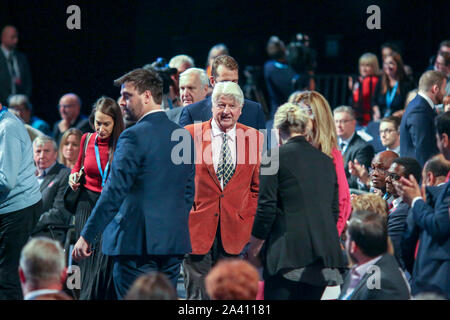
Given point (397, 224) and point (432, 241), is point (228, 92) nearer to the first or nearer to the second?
point (397, 224)

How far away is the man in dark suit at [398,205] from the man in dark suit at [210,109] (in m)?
0.89

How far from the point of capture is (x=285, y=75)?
29.7ft

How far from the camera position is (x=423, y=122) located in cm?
620

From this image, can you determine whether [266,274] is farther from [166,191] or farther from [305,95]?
[305,95]

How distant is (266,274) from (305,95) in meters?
1.09

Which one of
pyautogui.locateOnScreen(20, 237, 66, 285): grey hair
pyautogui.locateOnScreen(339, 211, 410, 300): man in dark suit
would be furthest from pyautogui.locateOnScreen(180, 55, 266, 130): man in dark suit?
pyautogui.locateOnScreen(20, 237, 66, 285): grey hair

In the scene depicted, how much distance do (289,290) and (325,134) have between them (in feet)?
2.95

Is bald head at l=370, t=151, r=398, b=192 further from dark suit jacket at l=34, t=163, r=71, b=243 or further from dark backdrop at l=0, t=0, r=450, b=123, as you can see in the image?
dark backdrop at l=0, t=0, r=450, b=123

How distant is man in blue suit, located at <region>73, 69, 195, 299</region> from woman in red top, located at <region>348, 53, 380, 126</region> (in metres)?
5.20

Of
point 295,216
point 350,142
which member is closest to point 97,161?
point 295,216

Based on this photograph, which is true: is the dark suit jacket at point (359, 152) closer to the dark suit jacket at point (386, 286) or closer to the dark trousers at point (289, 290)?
the dark trousers at point (289, 290)

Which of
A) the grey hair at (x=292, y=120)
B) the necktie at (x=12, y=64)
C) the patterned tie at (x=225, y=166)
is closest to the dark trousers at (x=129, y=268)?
the patterned tie at (x=225, y=166)

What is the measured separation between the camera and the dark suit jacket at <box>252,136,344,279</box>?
3678 mm
